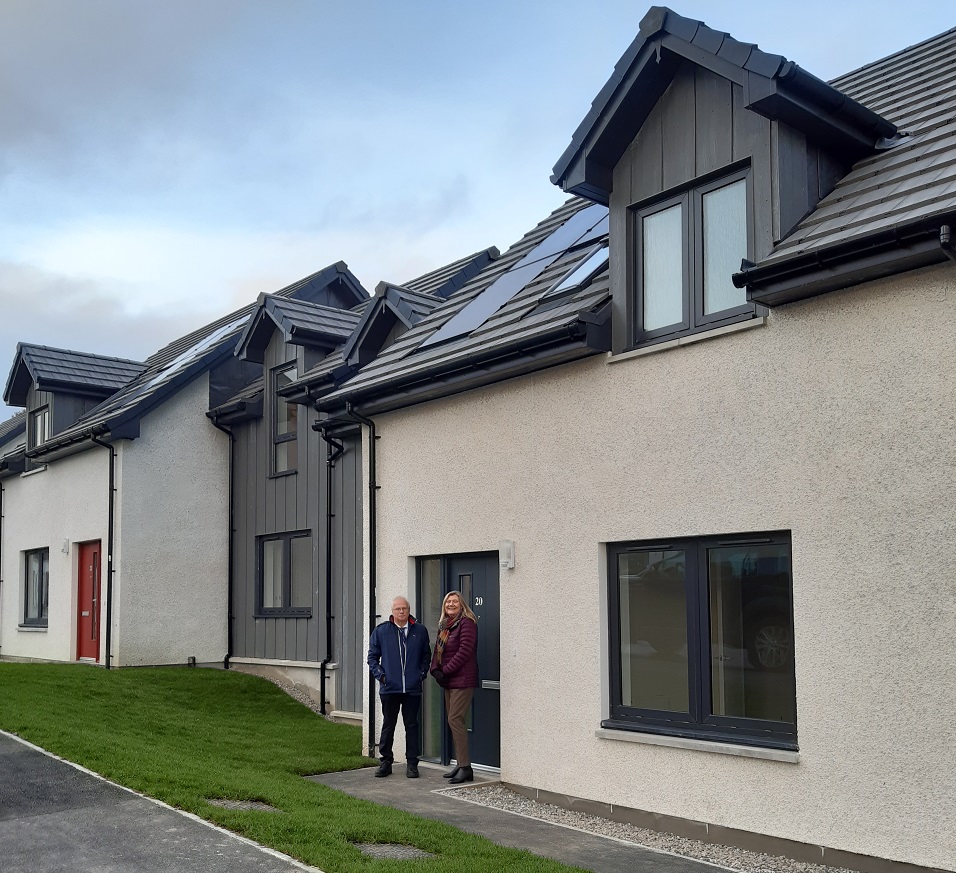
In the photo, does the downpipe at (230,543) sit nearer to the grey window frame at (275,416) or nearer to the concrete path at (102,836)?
the grey window frame at (275,416)

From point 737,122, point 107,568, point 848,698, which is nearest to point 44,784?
point 848,698

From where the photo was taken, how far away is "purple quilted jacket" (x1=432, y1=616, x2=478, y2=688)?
1059 cm

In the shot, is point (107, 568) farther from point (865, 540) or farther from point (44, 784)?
point (865, 540)

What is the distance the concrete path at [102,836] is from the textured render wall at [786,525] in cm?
334

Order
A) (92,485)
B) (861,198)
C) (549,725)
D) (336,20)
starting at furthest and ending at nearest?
(92,485) → (336,20) → (549,725) → (861,198)

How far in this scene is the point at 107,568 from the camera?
19031 mm

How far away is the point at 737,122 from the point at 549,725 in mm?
5485

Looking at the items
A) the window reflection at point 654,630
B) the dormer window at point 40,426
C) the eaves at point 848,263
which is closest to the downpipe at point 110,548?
the dormer window at point 40,426

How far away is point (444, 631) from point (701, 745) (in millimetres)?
3297

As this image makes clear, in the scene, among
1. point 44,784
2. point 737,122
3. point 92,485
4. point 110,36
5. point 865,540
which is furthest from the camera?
point 92,485

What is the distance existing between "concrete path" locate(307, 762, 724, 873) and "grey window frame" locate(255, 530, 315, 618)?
662cm

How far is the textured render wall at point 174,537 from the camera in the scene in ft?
62.1

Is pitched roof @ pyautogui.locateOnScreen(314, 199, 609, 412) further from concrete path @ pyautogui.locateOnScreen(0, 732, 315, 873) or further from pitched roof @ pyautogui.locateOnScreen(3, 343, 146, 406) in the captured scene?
pitched roof @ pyautogui.locateOnScreen(3, 343, 146, 406)

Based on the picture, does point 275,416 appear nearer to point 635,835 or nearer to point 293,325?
point 293,325
